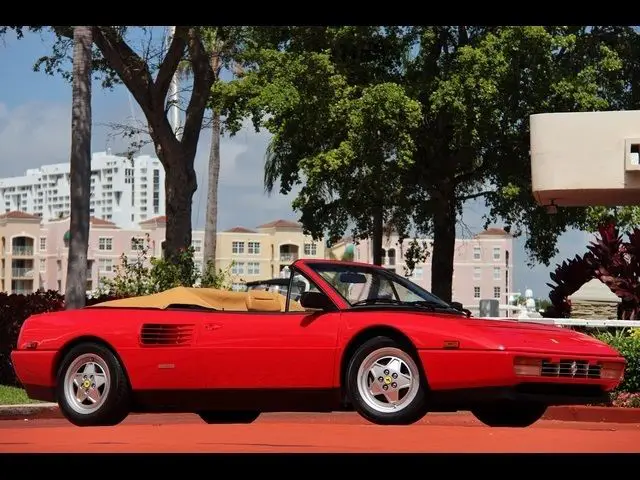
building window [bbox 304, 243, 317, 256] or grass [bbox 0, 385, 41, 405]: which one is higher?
building window [bbox 304, 243, 317, 256]

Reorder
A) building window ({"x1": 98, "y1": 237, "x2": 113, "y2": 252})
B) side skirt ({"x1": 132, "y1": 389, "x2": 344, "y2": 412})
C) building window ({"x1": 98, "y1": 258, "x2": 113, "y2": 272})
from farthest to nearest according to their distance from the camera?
building window ({"x1": 98, "y1": 237, "x2": 113, "y2": 252}), building window ({"x1": 98, "y1": 258, "x2": 113, "y2": 272}), side skirt ({"x1": 132, "y1": 389, "x2": 344, "y2": 412})

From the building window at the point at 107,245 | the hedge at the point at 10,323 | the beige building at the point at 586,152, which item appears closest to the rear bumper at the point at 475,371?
the beige building at the point at 586,152

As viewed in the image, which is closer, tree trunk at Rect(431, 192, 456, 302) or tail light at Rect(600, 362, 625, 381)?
tail light at Rect(600, 362, 625, 381)

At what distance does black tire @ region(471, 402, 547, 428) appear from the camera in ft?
28.0

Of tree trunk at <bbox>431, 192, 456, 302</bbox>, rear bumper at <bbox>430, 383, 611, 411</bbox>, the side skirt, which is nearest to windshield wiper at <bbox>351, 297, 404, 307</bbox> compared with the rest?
the side skirt

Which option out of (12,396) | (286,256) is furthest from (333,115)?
(286,256)

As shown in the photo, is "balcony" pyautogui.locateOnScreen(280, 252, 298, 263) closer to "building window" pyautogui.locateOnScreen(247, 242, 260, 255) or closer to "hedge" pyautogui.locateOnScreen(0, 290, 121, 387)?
"building window" pyautogui.locateOnScreen(247, 242, 260, 255)

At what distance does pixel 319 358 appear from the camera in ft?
26.6

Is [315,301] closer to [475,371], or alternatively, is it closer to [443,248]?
[475,371]

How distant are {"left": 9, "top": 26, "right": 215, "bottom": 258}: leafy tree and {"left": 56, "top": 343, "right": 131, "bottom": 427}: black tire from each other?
48.1 feet

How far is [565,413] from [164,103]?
13.9 metres

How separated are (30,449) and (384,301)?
3.35 m
